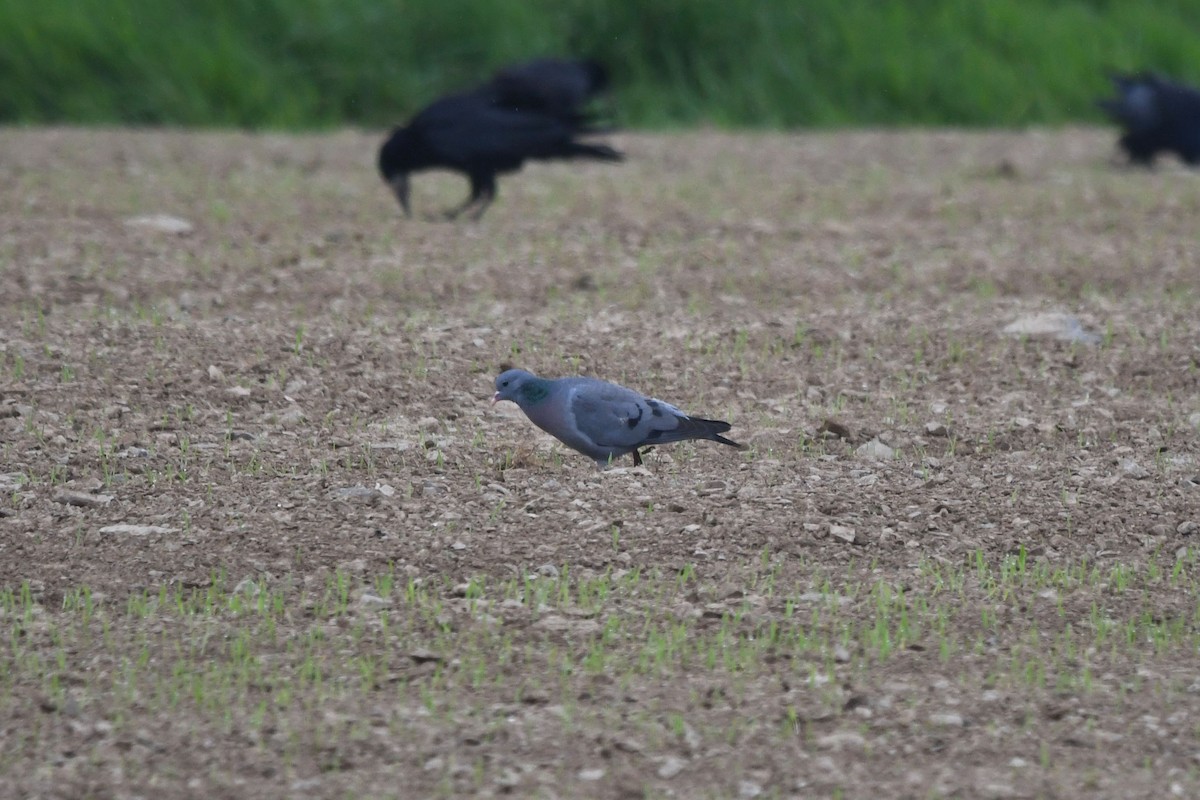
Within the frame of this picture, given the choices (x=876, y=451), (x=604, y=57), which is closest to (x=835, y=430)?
(x=876, y=451)

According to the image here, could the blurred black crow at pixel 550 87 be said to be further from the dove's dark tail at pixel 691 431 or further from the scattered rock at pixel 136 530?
the scattered rock at pixel 136 530

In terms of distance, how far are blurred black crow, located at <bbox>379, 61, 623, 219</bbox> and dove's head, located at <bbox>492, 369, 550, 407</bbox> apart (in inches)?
158

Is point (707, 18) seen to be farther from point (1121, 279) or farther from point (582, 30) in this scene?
point (1121, 279)

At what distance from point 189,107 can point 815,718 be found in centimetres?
1046

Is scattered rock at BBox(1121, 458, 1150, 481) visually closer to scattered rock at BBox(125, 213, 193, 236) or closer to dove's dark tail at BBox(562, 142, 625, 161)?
dove's dark tail at BBox(562, 142, 625, 161)

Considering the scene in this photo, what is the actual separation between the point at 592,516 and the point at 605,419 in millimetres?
435

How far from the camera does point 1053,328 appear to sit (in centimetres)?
690

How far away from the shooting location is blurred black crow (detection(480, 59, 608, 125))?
31.2ft

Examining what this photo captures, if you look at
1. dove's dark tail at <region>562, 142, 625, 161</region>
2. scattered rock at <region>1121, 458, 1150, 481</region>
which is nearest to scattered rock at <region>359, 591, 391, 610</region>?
scattered rock at <region>1121, 458, 1150, 481</region>

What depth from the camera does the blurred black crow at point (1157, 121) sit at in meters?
11.6

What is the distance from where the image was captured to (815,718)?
3.61 m

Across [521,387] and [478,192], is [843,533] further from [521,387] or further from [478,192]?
[478,192]

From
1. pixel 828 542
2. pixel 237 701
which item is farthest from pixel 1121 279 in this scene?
pixel 237 701

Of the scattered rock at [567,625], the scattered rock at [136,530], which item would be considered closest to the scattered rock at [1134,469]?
the scattered rock at [567,625]
